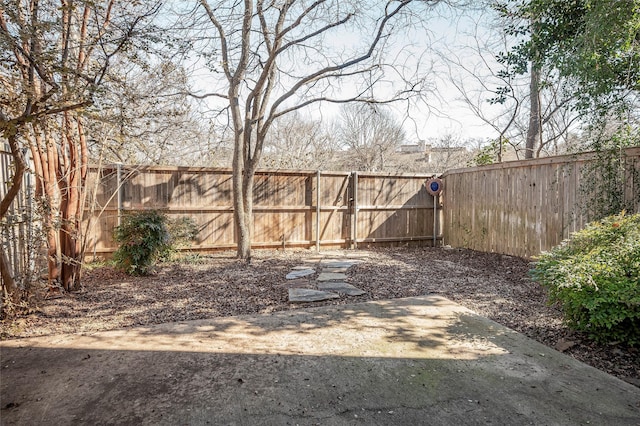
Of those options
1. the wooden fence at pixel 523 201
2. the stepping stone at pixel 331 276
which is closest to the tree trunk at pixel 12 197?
the stepping stone at pixel 331 276

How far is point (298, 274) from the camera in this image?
501 centimetres

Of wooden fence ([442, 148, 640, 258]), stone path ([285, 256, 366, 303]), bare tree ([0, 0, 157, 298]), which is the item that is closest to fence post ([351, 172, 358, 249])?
stone path ([285, 256, 366, 303])

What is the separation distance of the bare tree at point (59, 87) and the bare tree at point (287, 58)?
227cm

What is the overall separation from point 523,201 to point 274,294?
4149 millimetres

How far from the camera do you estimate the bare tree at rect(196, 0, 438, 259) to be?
5730 mm

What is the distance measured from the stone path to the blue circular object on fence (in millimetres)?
2800

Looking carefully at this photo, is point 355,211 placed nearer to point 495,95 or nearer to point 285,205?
point 285,205

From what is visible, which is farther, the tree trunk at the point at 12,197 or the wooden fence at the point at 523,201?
the wooden fence at the point at 523,201

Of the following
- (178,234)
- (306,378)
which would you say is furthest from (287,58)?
(306,378)

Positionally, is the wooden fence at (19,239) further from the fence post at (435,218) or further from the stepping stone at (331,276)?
the fence post at (435,218)

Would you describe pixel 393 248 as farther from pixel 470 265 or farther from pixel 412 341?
pixel 412 341

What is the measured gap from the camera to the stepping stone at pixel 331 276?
4707 millimetres

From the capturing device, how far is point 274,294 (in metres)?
4.08

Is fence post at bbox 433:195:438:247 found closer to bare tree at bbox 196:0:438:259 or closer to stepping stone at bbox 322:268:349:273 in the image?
bare tree at bbox 196:0:438:259
